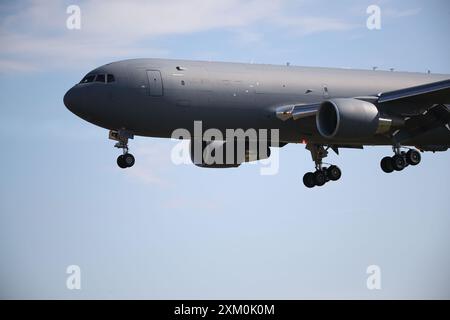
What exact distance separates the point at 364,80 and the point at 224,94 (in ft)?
27.0

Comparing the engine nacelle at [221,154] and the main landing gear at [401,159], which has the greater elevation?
the engine nacelle at [221,154]

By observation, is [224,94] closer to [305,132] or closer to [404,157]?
[305,132]

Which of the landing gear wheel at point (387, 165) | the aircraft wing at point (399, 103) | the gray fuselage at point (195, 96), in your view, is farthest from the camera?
the landing gear wheel at point (387, 165)

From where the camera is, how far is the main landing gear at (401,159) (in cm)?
6209

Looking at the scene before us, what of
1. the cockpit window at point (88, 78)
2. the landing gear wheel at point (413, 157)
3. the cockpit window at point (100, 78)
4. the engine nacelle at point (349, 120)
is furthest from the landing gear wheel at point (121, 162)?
the landing gear wheel at point (413, 157)

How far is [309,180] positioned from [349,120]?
29.2 feet

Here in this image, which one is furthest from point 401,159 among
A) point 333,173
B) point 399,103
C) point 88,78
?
point 88,78

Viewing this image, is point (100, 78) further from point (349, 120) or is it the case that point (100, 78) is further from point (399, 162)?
point (399, 162)

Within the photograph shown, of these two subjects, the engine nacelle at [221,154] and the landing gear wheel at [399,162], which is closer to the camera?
the landing gear wheel at [399,162]

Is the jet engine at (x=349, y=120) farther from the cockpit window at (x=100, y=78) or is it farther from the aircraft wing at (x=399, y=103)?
the cockpit window at (x=100, y=78)

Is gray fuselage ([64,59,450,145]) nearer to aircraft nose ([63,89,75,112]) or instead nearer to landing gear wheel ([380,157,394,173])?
aircraft nose ([63,89,75,112])

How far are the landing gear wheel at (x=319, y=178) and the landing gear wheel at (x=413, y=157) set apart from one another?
5.06 meters
